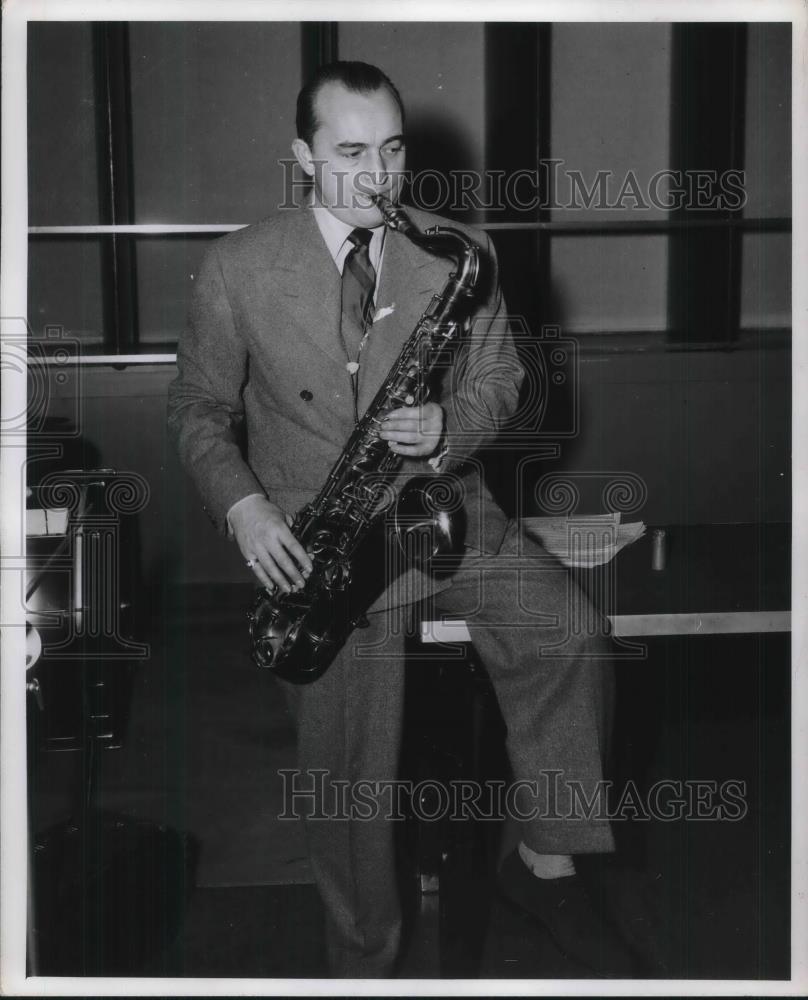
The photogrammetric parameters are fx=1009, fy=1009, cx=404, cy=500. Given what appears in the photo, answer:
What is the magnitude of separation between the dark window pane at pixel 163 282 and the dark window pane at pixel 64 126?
1.07 ft

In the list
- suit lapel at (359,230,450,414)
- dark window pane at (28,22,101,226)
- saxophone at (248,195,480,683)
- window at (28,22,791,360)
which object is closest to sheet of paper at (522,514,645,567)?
saxophone at (248,195,480,683)

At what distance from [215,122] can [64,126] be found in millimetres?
759

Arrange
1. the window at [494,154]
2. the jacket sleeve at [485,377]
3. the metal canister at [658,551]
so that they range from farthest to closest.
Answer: the window at [494,154] → the metal canister at [658,551] → the jacket sleeve at [485,377]

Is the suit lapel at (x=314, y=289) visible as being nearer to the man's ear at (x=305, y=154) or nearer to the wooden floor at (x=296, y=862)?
the man's ear at (x=305, y=154)

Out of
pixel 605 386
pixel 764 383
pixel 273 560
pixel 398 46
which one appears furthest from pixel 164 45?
pixel 273 560

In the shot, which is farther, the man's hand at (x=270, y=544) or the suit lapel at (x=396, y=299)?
the suit lapel at (x=396, y=299)

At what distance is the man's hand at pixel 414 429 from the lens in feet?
6.59

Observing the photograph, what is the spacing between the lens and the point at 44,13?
188cm

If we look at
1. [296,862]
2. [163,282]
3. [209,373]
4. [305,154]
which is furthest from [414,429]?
[163,282]

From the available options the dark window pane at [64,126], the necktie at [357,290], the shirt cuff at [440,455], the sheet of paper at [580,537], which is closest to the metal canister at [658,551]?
the sheet of paper at [580,537]

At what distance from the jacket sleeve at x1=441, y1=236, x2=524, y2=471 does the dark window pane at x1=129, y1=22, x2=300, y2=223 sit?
3410mm

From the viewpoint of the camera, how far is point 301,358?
2.23 metres

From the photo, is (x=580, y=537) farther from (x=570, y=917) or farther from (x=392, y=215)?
(x=392, y=215)

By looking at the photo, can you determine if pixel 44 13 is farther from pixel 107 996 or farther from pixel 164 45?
pixel 164 45
